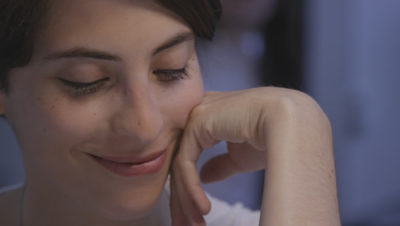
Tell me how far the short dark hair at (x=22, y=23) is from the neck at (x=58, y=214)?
0.29 metres

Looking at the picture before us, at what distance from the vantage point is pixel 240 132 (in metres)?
0.99

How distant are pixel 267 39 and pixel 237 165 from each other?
158 cm

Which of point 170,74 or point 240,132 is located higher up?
point 170,74

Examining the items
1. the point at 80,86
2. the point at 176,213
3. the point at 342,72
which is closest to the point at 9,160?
the point at 176,213

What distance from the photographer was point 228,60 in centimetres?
270

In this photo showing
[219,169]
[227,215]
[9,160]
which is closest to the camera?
[219,169]

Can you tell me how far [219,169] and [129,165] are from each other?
34 cm

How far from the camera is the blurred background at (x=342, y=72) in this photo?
2609mm

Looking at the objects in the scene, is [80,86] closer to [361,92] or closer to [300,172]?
[300,172]

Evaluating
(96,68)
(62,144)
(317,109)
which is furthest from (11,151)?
(317,109)

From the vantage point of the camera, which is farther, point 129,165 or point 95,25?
point 129,165

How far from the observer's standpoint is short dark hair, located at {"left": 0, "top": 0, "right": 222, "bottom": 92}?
2.69 ft

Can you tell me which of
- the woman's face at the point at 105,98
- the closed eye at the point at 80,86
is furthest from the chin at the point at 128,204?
the closed eye at the point at 80,86

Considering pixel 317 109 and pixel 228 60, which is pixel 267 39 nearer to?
pixel 228 60
